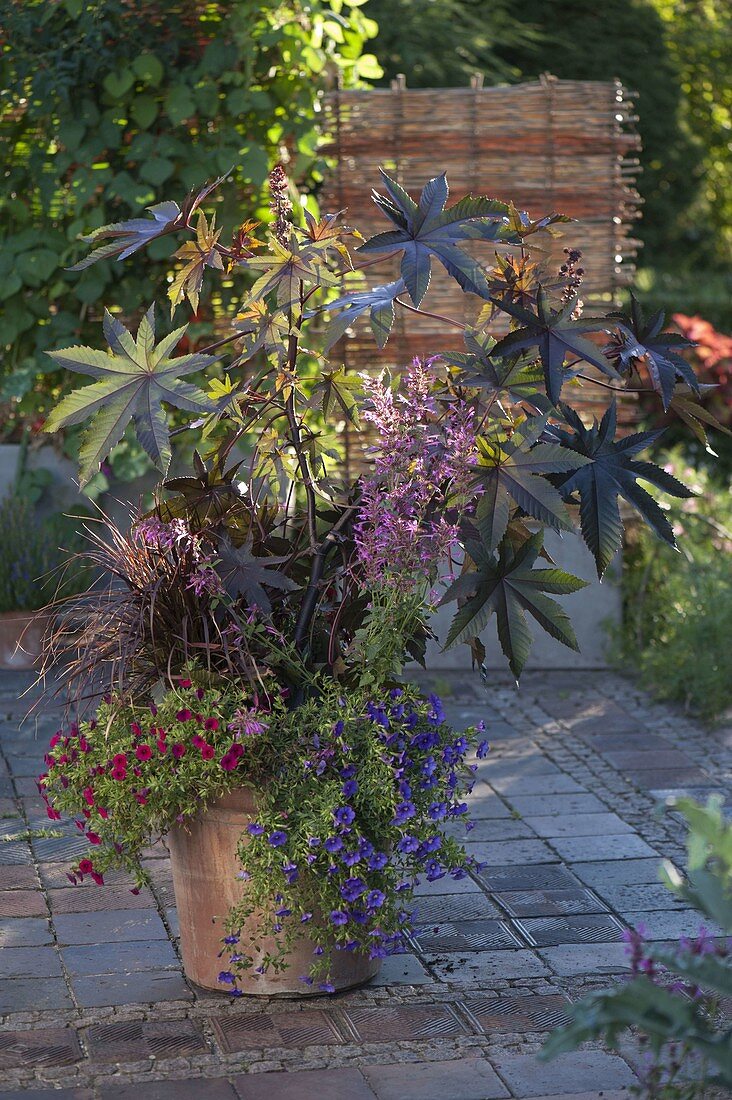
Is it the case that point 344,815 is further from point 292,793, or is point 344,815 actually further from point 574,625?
point 574,625

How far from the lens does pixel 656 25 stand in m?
11.5

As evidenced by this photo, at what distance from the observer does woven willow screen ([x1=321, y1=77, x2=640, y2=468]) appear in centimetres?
534

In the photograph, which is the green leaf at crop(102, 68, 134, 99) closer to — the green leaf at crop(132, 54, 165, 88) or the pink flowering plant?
the green leaf at crop(132, 54, 165, 88)

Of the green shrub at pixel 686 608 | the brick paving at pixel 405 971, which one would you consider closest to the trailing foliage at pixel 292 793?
the brick paving at pixel 405 971

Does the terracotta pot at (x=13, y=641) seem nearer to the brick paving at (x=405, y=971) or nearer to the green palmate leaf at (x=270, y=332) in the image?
the brick paving at (x=405, y=971)

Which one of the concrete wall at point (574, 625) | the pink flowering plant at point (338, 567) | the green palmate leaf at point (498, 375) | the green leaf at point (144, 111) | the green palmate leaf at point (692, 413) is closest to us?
the pink flowering plant at point (338, 567)

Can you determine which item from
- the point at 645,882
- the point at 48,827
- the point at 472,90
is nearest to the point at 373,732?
the point at 645,882

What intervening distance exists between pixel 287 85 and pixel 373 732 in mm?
3396

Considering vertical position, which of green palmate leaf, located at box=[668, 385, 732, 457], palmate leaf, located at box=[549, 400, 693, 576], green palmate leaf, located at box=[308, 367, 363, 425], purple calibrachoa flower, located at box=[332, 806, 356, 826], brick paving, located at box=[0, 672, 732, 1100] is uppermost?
green palmate leaf, located at box=[308, 367, 363, 425]

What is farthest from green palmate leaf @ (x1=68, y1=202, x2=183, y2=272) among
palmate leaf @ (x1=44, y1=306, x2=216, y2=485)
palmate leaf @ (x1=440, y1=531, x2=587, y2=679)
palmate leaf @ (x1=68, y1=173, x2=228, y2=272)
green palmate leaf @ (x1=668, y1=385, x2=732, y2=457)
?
green palmate leaf @ (x1=668, y1=385, x2=732, y2=457)

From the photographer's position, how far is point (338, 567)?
9.55 feet

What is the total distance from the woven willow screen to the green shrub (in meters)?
1.17

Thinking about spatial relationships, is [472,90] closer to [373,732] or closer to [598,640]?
[598,640]

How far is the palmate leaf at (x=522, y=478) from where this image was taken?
8.40 feet
